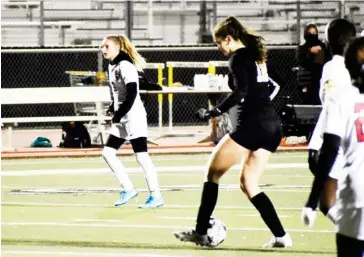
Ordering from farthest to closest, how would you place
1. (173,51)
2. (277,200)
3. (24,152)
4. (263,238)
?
1. (173,51)
2. (24,152)
3. (277,200)
4. (263,238)

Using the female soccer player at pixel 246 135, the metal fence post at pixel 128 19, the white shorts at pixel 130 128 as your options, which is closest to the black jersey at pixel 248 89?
the female soccer player at pixel 246 135

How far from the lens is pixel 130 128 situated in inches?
480

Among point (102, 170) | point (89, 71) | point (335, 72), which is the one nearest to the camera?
point (335, 72)

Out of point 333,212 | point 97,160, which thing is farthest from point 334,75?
point 97,160

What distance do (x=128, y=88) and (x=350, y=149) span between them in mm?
6625

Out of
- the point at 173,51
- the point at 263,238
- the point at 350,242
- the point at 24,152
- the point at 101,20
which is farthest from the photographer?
the point at 101,20

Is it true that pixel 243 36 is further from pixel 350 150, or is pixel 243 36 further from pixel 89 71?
pixel 89 71

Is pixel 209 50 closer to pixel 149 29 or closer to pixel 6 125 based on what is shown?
pixel 149 29

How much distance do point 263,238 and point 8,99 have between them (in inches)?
451

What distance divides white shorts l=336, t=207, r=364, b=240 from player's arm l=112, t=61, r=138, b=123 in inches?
261

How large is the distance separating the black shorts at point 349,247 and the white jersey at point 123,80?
675 cm

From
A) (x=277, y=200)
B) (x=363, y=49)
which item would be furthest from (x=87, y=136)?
(x=363, y=49)

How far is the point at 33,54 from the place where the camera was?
24.5 metres

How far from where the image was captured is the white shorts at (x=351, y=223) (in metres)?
5.37
